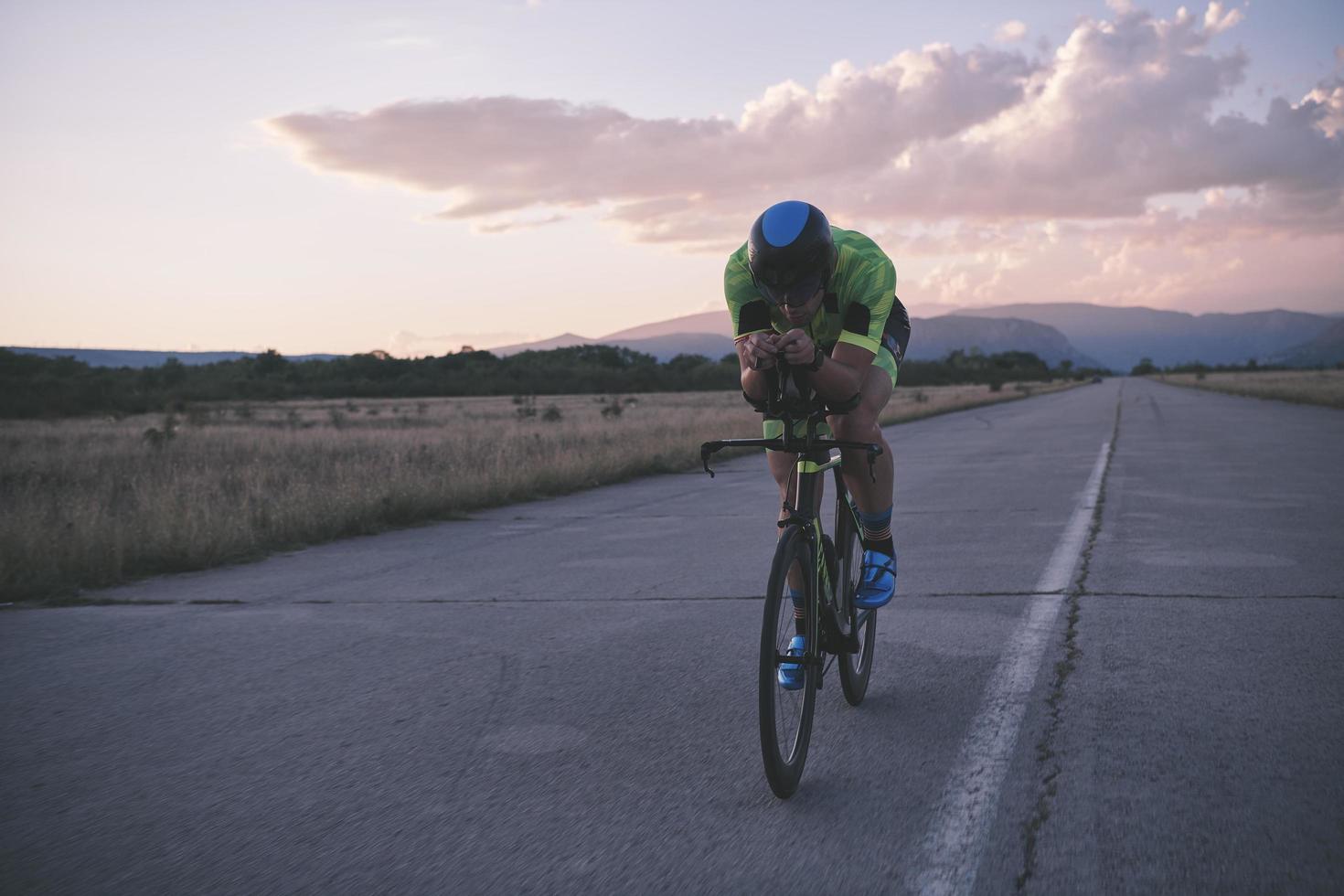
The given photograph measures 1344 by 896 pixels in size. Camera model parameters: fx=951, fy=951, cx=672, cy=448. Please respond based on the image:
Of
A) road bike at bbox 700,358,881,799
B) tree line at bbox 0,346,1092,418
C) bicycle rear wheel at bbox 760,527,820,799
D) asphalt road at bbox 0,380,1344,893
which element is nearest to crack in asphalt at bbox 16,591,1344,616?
asphalt road at bbox 0,380,1344,893

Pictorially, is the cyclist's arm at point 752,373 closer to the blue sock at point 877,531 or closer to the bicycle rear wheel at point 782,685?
the bicycle rear wheel at point 782,685

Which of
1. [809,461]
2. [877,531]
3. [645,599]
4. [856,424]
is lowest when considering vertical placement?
[645,599]

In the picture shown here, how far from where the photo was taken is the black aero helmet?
292 cm

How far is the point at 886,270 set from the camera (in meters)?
3.37

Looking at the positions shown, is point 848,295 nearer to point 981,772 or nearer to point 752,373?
point 752,373

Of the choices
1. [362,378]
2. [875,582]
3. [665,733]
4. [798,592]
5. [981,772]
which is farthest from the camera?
[362,378]

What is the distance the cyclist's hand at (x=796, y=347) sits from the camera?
280 centimetres

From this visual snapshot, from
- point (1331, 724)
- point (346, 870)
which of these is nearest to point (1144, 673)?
point (1331, 724)

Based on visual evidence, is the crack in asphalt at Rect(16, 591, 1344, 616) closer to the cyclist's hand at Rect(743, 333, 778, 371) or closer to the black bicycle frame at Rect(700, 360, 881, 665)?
the black bicycle frame at Rect(700, 360, 881, 665)

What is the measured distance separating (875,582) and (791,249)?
148cm

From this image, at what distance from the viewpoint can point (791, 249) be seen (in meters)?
2.91

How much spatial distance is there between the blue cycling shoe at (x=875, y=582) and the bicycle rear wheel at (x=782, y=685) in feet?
1.65

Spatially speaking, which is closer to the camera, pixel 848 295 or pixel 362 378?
pixel 848 295

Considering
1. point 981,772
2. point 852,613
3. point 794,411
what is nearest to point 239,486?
point 852,613
